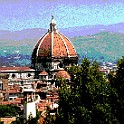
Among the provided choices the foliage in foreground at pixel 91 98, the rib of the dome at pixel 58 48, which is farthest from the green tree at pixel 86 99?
the rib of the dome at pixel 58 48

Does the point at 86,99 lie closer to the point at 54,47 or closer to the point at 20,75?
the point at 54,47

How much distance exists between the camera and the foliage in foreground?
1995 centimetres

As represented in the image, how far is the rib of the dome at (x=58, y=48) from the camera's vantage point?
77.4 metres

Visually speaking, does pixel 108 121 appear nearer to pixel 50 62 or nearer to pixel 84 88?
pixel 84 88

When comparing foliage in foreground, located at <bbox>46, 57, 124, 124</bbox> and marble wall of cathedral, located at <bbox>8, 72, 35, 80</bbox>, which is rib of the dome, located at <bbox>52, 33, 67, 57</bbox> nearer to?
marble wall of cathedral, located at <bbox>8, 72, 35, 80</bbox>

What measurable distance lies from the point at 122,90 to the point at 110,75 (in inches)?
43.4

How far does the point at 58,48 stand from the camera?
78000mm

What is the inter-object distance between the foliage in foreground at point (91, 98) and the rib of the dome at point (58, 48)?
5566 centimetres

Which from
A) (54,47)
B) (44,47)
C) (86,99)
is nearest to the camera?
(86,99)

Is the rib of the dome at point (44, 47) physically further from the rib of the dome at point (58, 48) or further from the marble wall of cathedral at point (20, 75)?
the marble wall of cathedral at point (20, 75)

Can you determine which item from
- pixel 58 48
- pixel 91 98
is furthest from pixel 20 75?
pixel 91 98

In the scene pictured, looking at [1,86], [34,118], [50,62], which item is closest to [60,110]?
[34,118]

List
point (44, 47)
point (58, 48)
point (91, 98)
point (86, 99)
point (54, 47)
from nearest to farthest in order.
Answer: point (91, 98) < point (86, 99) < point (58, 48) < point (54, 47) < point (44, 47)

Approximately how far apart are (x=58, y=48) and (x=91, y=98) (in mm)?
57579
